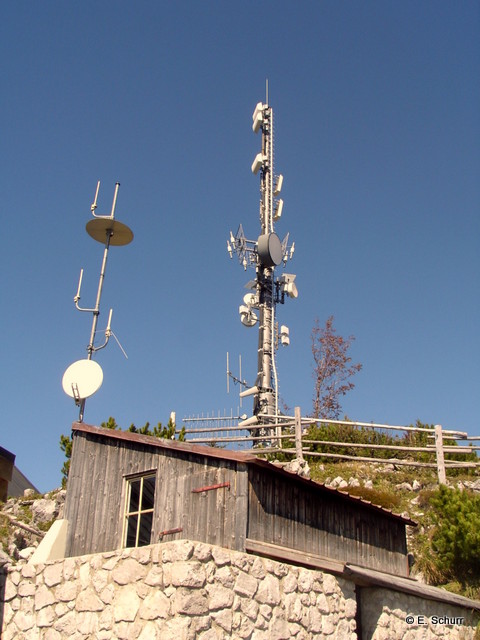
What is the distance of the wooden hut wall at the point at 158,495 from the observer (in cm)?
1109

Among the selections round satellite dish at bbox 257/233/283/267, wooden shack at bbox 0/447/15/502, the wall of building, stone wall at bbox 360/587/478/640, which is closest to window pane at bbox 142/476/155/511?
the wall of building

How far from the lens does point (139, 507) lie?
11.8 metres

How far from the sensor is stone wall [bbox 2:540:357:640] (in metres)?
9.82

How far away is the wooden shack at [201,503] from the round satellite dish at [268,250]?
17.9 m

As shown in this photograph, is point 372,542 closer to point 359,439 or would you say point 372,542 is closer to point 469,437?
point 469,437

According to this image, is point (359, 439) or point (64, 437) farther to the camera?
point (359, 439)

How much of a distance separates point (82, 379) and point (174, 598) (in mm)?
5082

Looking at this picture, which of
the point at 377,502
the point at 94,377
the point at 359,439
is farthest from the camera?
the point at 359,439

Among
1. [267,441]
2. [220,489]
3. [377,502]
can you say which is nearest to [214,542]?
[220,489]

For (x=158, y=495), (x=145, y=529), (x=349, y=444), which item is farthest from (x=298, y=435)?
(x=158, y=495)

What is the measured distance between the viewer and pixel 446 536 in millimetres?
15812

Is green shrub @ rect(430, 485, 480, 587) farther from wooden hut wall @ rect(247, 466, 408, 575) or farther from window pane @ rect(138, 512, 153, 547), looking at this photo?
window pane @ rect(138, 512, 153, 547)

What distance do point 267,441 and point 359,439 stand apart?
3.19m

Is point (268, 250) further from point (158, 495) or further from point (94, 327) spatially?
point (158, 495)
